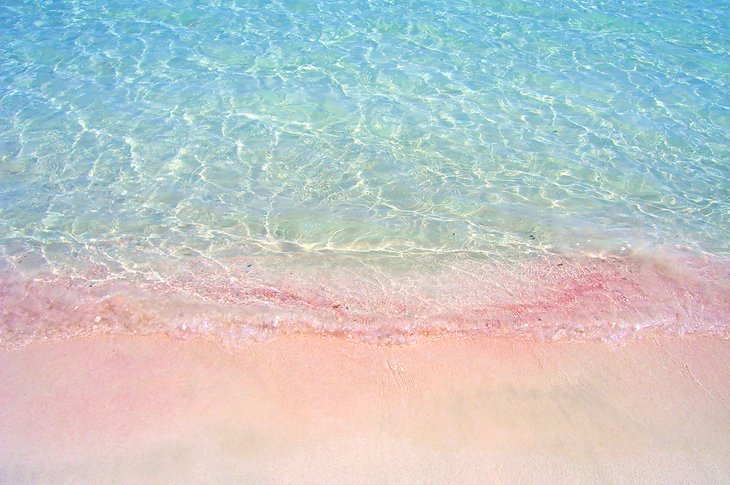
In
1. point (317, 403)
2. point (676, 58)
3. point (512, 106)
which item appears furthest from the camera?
point (676, 58)

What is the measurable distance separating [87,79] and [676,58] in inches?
411

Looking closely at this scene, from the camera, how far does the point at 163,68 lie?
406 inches

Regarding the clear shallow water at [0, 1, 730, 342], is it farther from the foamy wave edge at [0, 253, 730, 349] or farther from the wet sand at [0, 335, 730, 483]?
the wet sand at [0, 335, 730, 483]

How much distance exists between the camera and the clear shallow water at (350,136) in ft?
23.0

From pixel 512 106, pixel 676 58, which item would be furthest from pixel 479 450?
pixel 676 58

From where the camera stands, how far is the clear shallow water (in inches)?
275

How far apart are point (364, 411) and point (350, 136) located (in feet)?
15.9

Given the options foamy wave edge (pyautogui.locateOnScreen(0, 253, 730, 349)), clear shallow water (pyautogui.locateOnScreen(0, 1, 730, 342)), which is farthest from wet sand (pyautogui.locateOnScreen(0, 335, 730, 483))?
clear shallow water (pyautogui.locateOnScreen(0, 1, 730, 342))

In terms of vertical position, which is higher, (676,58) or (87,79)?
(676,58)

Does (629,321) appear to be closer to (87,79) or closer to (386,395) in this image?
(386,395)

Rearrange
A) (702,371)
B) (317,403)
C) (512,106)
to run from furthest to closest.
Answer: (512,106) < (702,371) < (317,403)

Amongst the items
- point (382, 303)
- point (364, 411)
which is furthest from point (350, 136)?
point (364, 411)

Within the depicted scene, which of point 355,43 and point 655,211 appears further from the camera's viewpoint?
point 355,43

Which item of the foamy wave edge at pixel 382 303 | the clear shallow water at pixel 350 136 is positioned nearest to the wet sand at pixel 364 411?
the foamy wave edge at pixel 382 303
